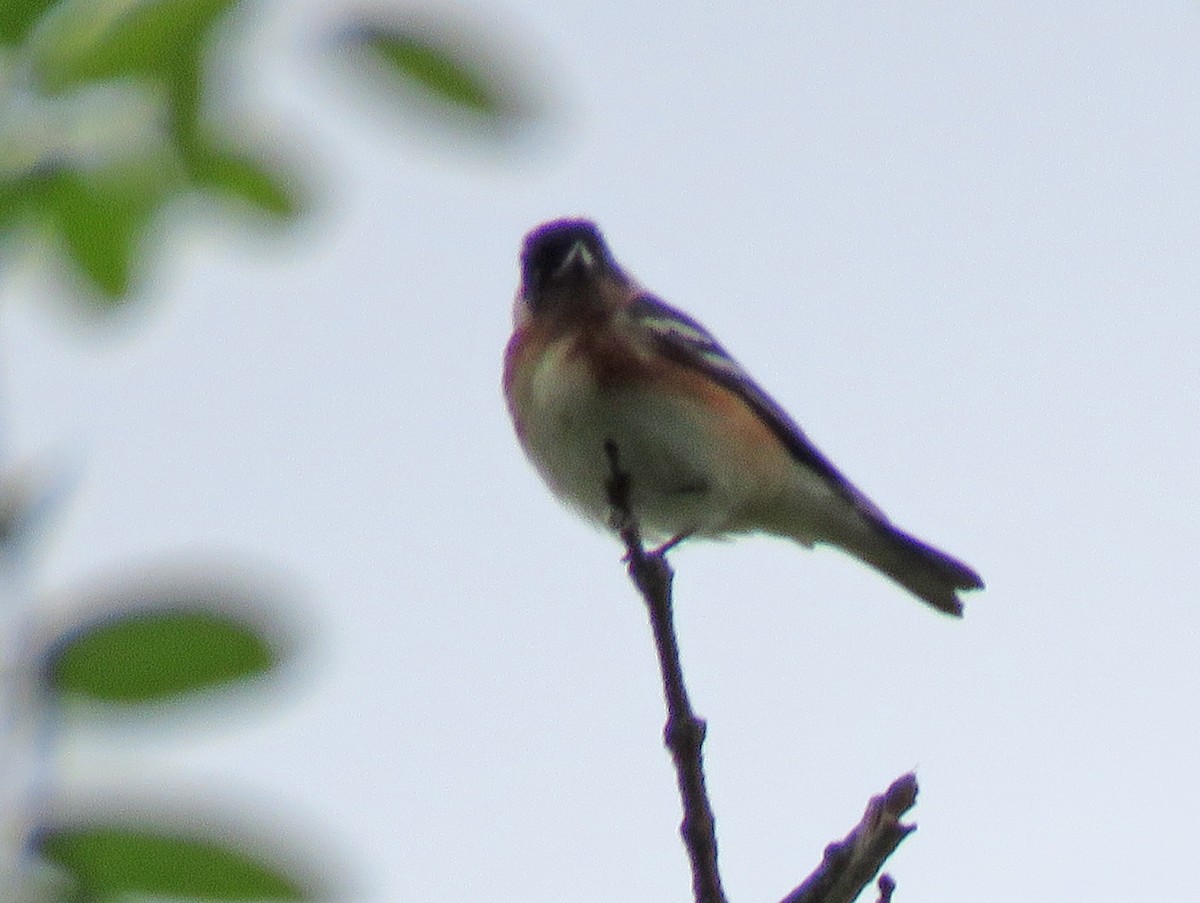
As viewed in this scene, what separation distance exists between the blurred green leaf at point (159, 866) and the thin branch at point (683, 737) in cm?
198

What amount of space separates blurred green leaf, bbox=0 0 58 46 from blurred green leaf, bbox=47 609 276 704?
0.65m

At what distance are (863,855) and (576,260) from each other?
13.5 feet

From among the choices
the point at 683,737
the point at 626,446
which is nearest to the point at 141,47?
the point at 683,737

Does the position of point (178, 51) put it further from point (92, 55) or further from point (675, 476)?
point (675, 476)

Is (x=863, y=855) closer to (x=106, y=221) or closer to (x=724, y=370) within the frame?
(x=106, y=221)

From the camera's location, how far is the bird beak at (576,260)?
21.3ft

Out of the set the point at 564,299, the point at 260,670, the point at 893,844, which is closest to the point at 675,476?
the point at 564,299

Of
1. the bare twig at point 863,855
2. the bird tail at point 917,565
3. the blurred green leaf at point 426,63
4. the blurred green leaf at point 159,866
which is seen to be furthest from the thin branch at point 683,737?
the bird tail at point 917,565

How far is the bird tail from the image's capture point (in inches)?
264

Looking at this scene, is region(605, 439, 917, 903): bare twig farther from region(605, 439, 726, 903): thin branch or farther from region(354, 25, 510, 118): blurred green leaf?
region(354, 25, 510, 118): blurred green leaf

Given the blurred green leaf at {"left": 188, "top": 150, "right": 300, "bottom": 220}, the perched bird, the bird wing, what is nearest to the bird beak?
the perched bird

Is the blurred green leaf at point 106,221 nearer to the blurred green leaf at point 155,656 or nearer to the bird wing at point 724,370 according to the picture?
the blurred green leaf at point 155,656

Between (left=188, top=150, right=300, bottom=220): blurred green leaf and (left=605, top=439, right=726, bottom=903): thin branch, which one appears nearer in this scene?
(left=188, top=150, right=300, bottom=220): blurred green leaf

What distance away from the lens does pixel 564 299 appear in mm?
6355
